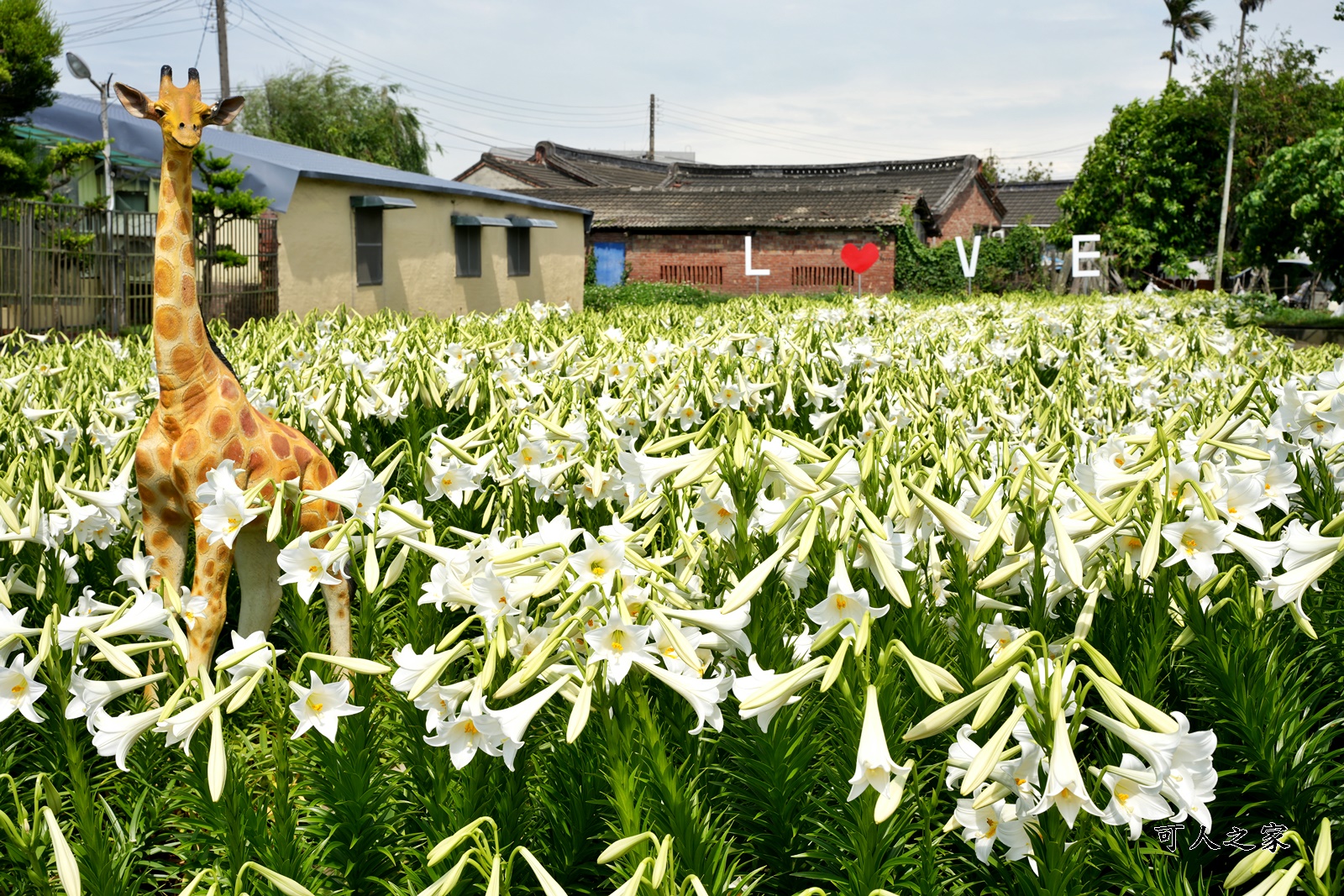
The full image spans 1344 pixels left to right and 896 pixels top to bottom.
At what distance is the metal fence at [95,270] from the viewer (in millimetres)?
11414

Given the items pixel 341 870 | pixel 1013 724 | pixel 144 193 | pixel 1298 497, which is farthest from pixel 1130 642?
pixel 144 193

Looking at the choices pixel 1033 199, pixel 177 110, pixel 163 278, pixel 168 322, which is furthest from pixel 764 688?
pixel 1033 199

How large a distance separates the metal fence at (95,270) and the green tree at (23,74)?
89 cm

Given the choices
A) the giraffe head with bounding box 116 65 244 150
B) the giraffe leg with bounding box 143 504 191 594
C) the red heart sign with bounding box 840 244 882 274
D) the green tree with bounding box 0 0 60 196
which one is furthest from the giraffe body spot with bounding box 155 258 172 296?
the red heart sign with bounding box 840 244 882 274

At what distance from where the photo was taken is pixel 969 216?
41250mm

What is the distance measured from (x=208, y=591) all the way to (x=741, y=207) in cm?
3353

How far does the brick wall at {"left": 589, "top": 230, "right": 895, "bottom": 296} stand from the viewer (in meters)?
31.8

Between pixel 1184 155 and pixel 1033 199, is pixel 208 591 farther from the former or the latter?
pixel 1033 199

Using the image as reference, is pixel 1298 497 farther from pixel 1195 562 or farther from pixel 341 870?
pixel 341 870

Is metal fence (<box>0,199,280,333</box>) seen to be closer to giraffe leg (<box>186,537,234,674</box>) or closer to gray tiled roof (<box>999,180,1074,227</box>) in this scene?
giraffe leg (<box>186,537,234,674</box>)

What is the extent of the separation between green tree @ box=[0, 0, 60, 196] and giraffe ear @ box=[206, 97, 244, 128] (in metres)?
11.0

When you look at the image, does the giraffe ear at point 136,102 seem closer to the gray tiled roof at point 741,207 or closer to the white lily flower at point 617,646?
the white lily flower at point 617,646

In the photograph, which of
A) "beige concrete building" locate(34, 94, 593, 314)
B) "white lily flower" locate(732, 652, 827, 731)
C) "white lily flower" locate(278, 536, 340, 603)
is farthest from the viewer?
"beige concrete building" locate(34, 94, 593, 314)

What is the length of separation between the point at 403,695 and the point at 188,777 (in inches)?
17.1
